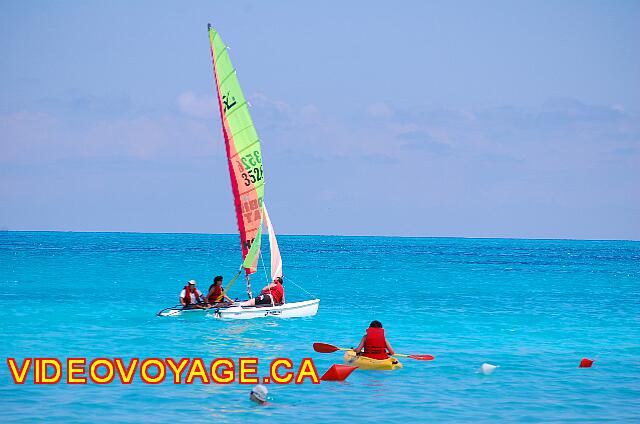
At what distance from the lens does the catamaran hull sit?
119 feet

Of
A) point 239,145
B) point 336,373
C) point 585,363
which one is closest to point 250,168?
point 239,145

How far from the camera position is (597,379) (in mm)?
26344

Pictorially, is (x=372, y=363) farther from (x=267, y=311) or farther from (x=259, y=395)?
(x=267, y=311)

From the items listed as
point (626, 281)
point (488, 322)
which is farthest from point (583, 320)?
point (626, 281)

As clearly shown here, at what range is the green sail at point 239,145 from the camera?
3831 centimetres

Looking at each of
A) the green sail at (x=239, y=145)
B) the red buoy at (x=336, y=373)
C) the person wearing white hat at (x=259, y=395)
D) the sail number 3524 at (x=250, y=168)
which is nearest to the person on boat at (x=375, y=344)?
the red buoy at (x=336, y=373)

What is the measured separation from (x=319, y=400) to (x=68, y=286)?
158ft

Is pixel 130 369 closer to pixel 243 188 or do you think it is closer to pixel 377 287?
pixel 243 188

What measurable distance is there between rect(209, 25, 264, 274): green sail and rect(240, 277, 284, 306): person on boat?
3.87 feet

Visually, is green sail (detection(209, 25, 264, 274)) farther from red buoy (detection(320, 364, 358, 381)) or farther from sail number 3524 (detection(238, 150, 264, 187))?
red buoy (detection(320, 364, 358, 381))

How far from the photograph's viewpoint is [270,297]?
37750 mm

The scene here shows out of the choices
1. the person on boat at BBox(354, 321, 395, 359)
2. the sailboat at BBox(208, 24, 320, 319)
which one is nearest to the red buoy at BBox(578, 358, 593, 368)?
the person on boat at BBox(354, 321, 395, 359)

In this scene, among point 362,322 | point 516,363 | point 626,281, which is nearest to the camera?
point 516,363

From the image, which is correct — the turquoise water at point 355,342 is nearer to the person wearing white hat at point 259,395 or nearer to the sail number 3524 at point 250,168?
the person wearing white hat at point 259,395
